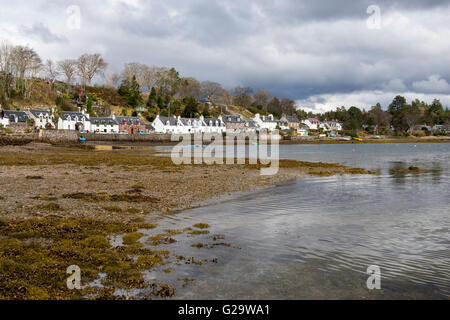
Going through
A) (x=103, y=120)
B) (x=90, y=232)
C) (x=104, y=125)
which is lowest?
(x=90, y=232)

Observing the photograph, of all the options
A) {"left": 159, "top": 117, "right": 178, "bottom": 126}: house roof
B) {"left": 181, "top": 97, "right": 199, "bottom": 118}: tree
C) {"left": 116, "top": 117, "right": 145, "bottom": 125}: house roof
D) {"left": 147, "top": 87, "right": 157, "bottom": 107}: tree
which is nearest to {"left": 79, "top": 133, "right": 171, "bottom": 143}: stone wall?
{"left": 159, "top": 117, "right": 178, "bottom": 126}: house roof

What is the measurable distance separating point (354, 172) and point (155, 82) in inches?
6265

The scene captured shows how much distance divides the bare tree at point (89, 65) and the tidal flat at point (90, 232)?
5886 inches

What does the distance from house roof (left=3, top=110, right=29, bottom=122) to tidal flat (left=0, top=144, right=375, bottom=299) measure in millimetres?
95163

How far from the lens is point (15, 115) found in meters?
109

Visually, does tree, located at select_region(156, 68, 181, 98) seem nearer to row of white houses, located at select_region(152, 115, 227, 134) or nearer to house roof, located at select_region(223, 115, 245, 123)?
house roof, located at select_region(223, 115, 245, 123)

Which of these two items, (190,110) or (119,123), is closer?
(119,123)

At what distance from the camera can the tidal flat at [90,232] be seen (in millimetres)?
9164

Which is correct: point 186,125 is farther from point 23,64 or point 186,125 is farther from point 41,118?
point 23,64

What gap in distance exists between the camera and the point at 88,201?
19.7m

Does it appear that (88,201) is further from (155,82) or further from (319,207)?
(155,82)

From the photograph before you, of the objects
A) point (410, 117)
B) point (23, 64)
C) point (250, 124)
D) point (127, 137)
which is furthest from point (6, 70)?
point (410, 117)

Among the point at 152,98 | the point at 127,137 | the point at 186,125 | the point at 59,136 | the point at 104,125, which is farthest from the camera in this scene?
the point at 152,98

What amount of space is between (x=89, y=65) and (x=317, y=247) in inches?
6810
